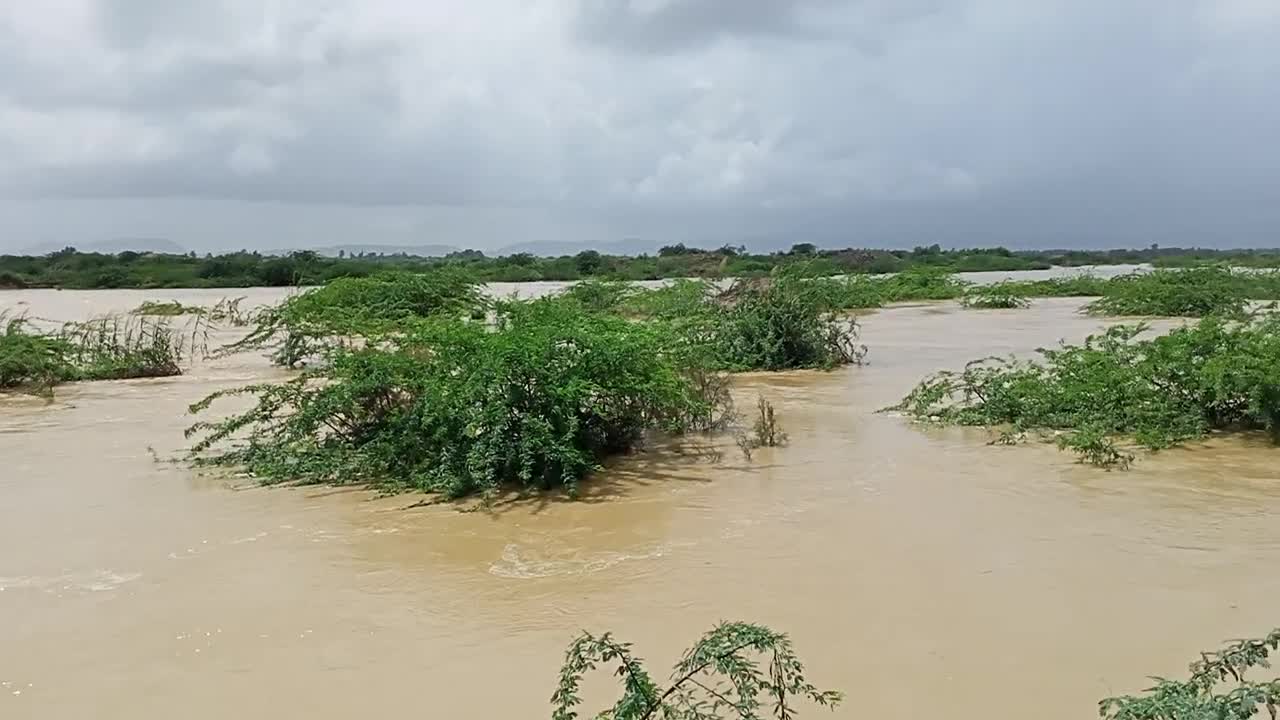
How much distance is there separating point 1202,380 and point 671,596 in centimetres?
590

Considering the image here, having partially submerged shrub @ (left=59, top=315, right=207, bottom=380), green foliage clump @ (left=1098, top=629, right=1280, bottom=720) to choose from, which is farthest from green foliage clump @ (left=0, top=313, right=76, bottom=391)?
green foliage clump @ (left=1098, top=629, right=1280, bottom=720)

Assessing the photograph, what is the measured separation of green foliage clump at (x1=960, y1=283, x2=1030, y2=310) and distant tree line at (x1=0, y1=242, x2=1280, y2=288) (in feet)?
21.1

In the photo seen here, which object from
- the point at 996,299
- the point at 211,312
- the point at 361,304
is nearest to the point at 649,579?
the point at 361,304

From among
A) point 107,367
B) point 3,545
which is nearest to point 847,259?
point 107,367

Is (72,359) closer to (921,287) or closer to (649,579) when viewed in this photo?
(649,579)

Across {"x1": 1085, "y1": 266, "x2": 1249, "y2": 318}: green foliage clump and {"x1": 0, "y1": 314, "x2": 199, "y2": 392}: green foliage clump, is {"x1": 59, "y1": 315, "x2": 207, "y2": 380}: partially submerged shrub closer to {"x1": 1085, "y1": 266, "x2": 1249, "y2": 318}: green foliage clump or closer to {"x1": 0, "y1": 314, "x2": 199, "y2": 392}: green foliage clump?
{"x1": 0, "y1": 314, "x2": 199, "y2": 392}: green foliage clump

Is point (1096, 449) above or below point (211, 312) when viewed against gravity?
below

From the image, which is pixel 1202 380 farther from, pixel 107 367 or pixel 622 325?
pixel 107 367

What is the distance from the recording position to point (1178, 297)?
2498 centimetres

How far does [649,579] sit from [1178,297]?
23211mm

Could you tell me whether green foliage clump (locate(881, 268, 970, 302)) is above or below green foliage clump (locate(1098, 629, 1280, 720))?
above

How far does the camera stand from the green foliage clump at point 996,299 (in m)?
30.0

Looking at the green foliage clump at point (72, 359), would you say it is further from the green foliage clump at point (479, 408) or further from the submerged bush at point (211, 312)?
the submerged bush at point (211, 312)

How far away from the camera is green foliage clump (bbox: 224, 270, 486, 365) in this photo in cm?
1608
